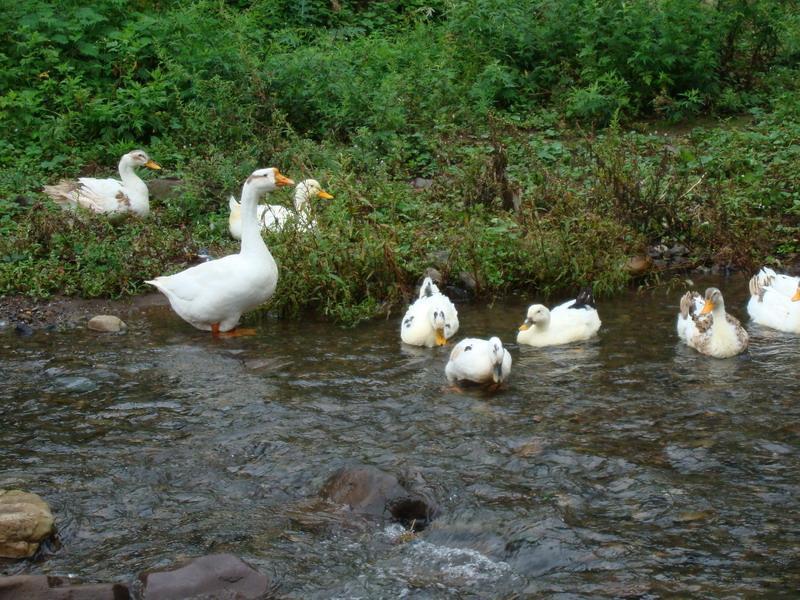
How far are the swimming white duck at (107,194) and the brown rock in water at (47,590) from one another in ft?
23.0

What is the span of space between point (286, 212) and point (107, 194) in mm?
2124

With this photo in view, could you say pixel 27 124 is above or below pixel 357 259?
above

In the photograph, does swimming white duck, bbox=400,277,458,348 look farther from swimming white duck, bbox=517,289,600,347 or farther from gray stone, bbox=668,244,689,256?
gray stone, bbox=668,244,689,256

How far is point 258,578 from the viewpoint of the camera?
4.68 metres

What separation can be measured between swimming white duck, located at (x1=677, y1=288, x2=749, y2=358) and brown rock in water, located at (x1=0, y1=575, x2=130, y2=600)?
194 inches

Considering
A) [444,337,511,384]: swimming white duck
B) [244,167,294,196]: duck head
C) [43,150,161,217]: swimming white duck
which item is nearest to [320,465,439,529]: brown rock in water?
[444,337,511,384]: swimming white duck

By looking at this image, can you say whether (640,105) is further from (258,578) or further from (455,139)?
(258,578)

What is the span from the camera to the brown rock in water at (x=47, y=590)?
14.4 ft

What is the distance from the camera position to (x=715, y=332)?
787 centimetres

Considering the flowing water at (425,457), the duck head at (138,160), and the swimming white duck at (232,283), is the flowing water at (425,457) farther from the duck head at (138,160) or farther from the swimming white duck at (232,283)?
the duck head at (138,160)

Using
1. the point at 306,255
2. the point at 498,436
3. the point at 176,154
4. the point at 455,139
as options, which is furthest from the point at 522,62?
the point at 498,436

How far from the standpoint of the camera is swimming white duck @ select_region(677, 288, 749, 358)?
25.7 feet

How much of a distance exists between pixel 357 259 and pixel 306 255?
45 centimetres

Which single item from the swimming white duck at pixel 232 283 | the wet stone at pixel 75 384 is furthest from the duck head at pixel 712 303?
the wet stone at pixel 75 384
